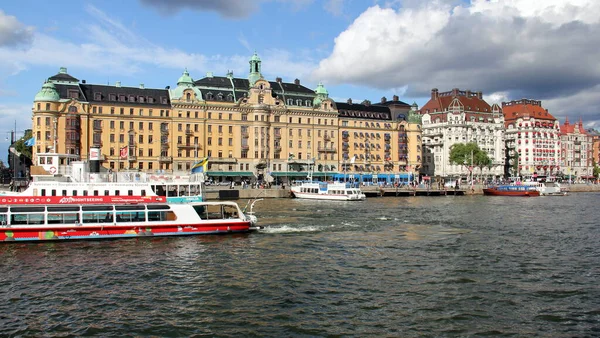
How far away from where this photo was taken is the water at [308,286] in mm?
23828

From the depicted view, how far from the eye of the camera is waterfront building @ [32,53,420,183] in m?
122

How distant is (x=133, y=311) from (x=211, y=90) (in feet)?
376

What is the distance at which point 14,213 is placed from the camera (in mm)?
43531

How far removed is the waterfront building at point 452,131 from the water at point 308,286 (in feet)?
466

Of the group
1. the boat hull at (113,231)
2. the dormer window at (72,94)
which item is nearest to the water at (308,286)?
the boat hull at (113,231)

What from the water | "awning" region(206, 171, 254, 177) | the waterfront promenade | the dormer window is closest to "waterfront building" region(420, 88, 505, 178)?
the waterfront promenade

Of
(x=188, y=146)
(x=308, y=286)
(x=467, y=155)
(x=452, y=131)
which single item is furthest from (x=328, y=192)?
(x=452, y=131)

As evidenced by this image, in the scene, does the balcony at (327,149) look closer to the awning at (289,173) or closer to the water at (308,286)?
the awning at (289,173)

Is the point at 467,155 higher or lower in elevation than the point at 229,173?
higher

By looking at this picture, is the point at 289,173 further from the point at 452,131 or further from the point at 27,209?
the point at 27,209

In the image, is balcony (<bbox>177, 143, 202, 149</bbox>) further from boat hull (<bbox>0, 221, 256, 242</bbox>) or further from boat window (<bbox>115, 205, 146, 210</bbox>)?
boat window (<bbox>115, 205, 146, 210</bbox>)

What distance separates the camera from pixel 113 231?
45719 millimetres

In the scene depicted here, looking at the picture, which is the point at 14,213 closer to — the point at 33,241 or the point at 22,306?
the point at 33,241

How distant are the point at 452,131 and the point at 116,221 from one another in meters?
161
